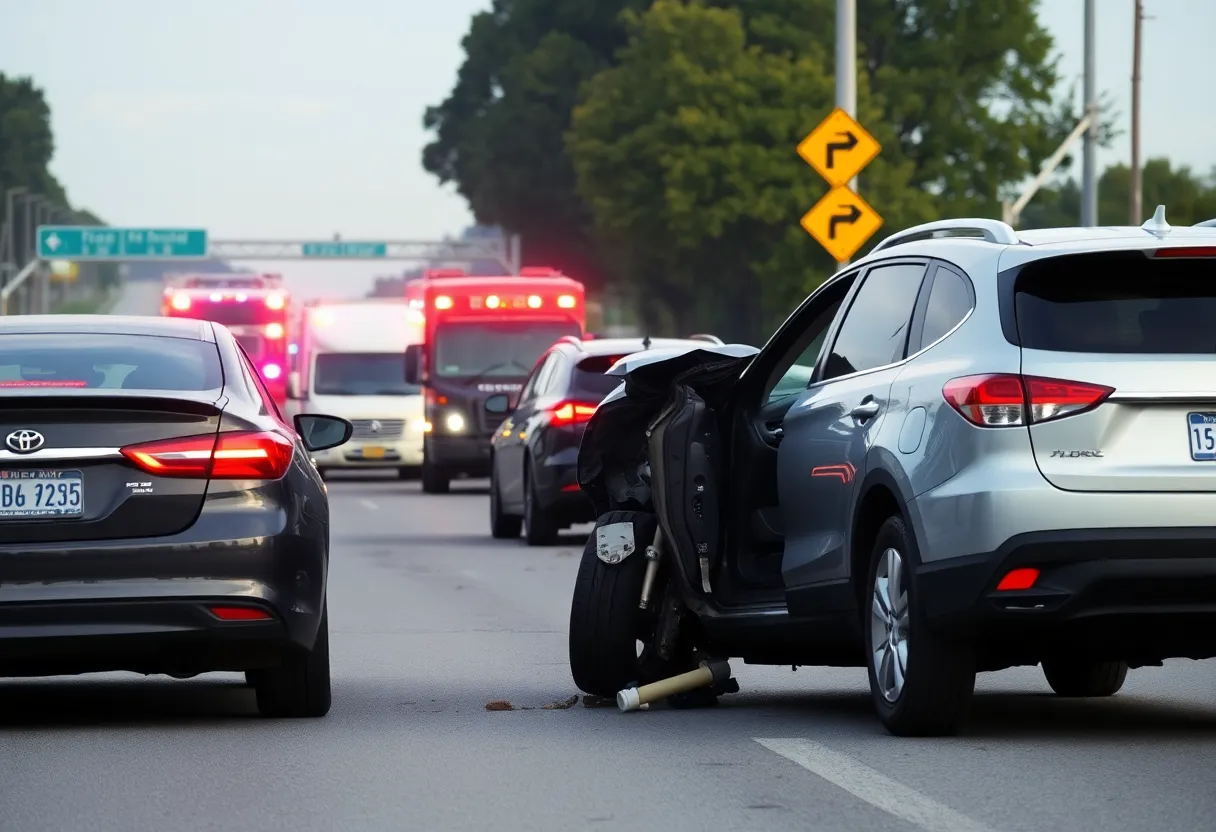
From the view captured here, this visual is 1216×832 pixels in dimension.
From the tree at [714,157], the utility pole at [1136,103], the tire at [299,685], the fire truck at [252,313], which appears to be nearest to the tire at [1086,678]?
the tire at [299,685]

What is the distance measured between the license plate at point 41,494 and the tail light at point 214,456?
0.68ft

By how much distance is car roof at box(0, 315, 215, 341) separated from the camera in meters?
9.85

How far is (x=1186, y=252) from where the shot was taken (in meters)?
8.14

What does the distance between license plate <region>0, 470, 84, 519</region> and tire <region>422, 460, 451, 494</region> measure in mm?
23146

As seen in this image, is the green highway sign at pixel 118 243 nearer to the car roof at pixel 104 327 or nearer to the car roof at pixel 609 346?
the car roof at pixel 609 346

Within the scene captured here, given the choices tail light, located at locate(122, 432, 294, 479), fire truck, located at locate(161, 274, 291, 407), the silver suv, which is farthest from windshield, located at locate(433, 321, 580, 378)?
tail light, located at locate(122, 432, 294, 479)

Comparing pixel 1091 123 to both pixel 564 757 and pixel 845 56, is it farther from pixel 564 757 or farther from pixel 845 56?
pixel 564 757

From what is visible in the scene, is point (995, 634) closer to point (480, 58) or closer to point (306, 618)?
point (306, 618)

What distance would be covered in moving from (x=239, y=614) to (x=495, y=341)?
76.9 feet

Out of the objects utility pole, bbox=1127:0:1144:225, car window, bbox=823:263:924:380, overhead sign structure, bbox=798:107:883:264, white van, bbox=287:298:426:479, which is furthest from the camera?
utility pole, bbox=1127:0:1144:225

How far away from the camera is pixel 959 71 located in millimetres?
70375

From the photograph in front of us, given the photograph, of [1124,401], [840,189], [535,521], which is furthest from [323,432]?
[840,189]

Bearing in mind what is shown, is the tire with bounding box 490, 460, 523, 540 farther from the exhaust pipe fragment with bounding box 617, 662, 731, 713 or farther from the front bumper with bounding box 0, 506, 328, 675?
the front bumper with bounding box 0, 506, 328, 675

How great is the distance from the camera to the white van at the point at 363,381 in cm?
3697
